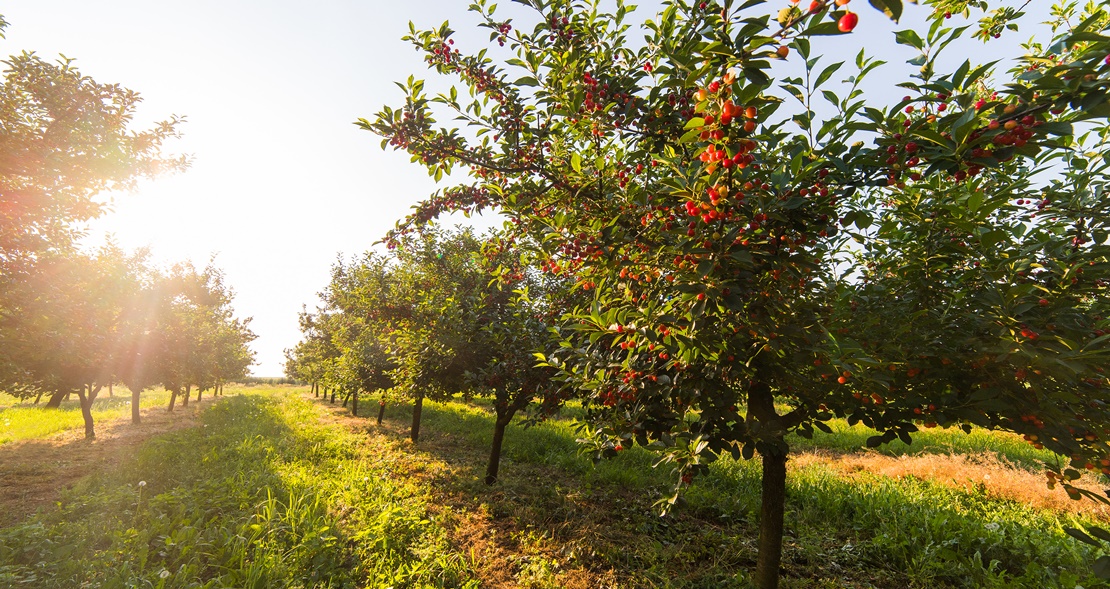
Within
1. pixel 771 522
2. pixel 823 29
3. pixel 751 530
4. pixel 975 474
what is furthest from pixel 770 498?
pixel 975 474

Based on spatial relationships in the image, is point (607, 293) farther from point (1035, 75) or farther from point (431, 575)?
point (431, 575)

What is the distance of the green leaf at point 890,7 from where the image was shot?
1.18 meters

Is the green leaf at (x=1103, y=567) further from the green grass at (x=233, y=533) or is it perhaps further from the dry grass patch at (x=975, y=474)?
the dry grass patch at (x=975, y=474)

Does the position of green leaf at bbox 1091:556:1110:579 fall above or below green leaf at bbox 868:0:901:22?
below

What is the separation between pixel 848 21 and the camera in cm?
155

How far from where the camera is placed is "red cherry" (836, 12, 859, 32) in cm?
154

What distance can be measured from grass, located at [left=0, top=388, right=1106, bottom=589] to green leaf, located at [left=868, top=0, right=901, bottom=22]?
335 cm

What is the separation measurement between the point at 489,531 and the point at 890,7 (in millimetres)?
6566

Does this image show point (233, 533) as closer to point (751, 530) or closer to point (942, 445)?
point (751, 530)

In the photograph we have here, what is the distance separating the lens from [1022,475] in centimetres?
876

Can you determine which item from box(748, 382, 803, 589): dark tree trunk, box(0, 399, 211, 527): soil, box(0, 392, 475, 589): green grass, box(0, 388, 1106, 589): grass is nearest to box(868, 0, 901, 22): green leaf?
box(748, 382, 803, 589): dark tree trunk

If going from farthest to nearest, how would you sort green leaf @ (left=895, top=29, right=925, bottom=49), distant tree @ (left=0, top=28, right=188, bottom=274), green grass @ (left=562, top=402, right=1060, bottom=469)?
1. green grass @ (left=562, top=402, right=1060, bottom=469)
2. distant tree @ (left=0, top=28, right=188, bottom=274)
3. green leaf @ (left=895, top=29, right=925, bottom=49)

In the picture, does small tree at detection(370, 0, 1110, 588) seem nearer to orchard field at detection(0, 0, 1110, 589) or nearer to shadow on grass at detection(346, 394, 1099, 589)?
orchard field at detection(0, 0, 1110, 589)

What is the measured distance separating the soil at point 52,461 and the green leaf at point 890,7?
9.59m
